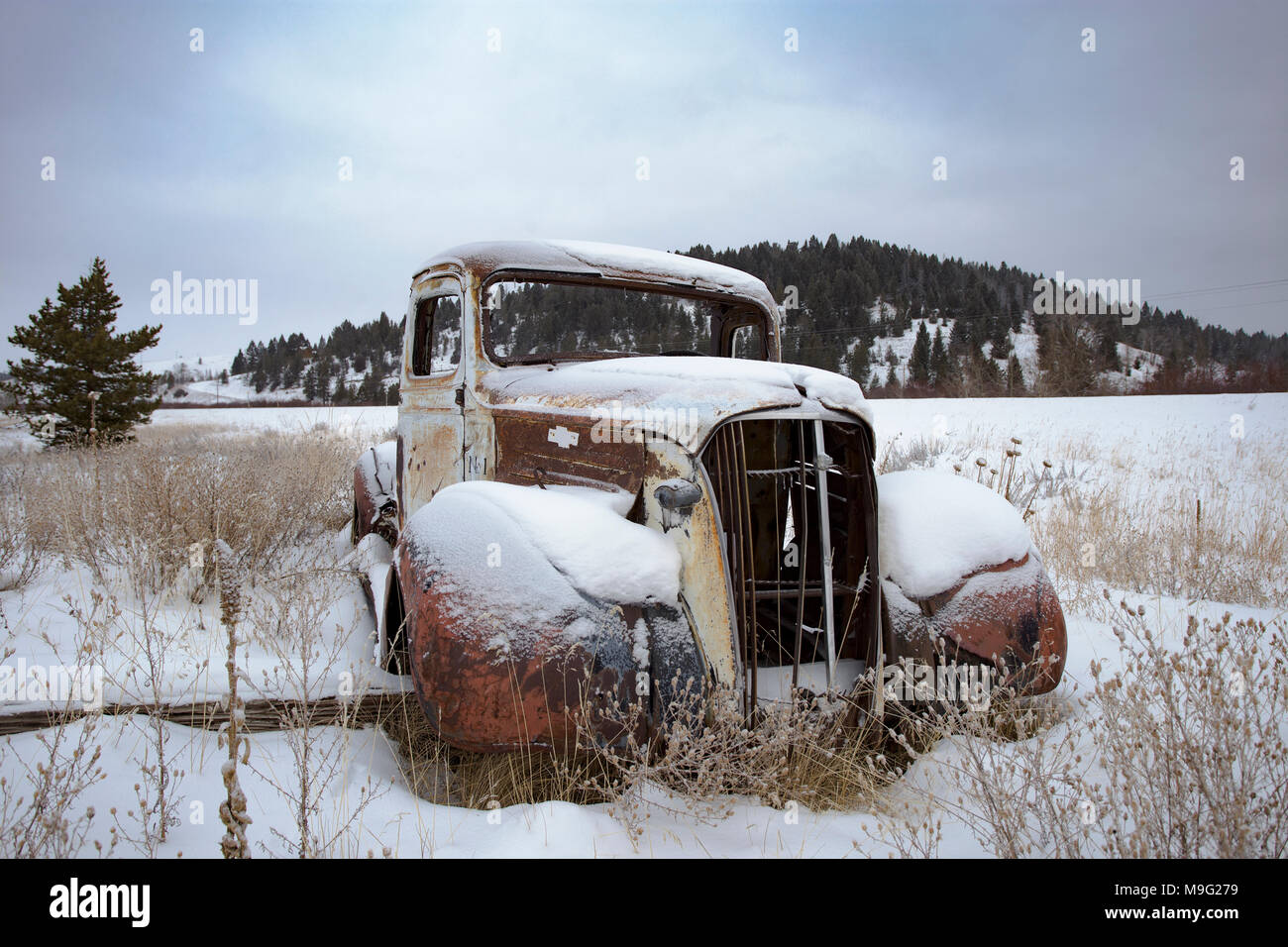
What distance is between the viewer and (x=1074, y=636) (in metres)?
3.71

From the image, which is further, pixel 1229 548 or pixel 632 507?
pixel 1229 548

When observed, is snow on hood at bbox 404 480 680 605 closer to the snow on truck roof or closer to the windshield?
the windshield

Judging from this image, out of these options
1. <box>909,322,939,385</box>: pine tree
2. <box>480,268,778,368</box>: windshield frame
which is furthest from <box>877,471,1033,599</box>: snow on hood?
<box>909,322,939,385</box>: pine tree

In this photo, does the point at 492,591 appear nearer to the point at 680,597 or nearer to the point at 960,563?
the point at 680,597

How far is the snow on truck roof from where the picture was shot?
3443 mm

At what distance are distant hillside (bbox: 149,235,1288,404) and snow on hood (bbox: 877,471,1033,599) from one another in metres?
7.62

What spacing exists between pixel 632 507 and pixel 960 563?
1.28m

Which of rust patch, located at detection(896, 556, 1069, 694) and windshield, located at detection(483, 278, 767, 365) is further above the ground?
windshield, located at detection(483, 278, 767, 365)

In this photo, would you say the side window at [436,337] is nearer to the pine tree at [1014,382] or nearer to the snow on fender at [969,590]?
the snow on fender at [969,590]

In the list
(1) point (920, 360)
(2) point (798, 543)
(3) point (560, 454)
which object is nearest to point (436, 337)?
(3) point (560, 454)

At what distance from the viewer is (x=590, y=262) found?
352 centimetres

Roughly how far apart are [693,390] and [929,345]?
120ft

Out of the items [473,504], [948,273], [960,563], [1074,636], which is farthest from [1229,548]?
[948,273]
